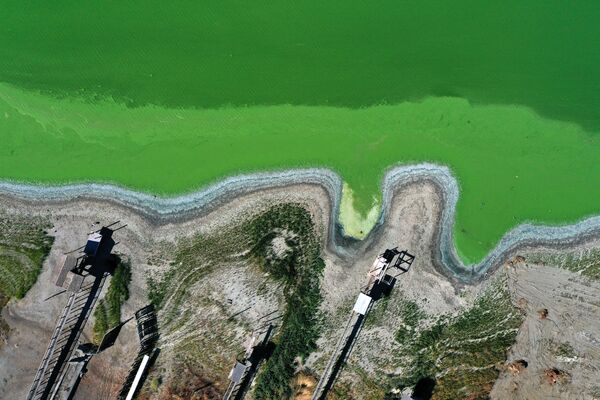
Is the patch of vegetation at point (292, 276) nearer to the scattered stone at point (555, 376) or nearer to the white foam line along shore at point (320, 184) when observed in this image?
the white foam line along shore at point (320, 184)

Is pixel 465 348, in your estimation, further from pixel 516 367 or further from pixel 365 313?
pixel 365 313

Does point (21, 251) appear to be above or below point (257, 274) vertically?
below

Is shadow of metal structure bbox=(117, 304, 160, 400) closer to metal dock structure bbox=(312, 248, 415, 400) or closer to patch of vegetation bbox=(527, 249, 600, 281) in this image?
metal dock structure bbox=(312, 248, 415, 400)

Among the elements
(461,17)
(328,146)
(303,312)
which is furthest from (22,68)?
(461,17)

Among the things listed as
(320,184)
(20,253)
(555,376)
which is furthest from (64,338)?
(555,376)

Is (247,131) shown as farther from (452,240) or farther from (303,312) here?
(452,240)

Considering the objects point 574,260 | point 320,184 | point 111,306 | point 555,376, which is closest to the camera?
point 111,306
